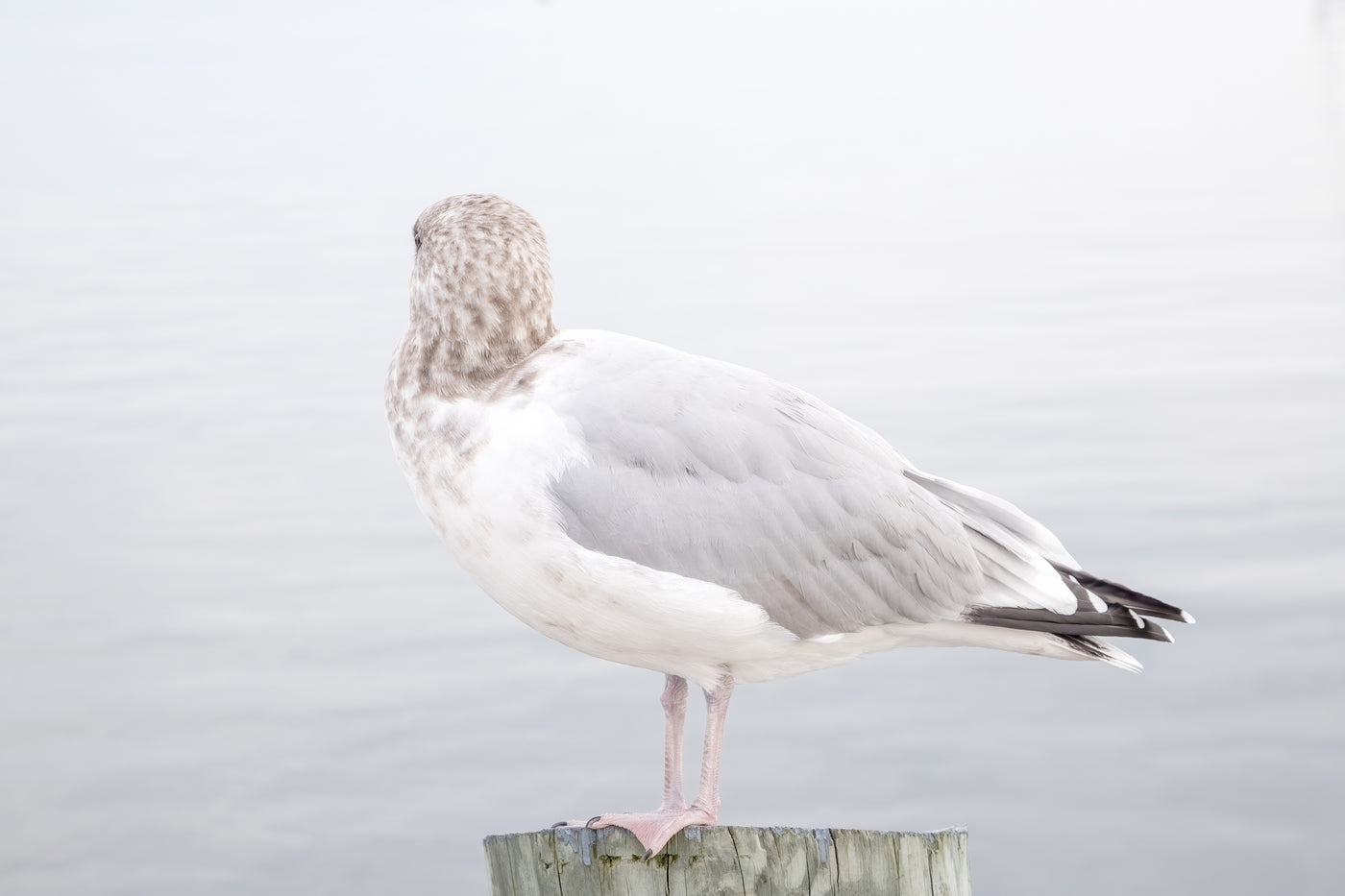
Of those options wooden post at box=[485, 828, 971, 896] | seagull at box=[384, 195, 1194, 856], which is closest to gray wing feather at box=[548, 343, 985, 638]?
seagull at box=[384, 195, 1194, 856]

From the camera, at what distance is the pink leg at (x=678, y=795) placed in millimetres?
3963

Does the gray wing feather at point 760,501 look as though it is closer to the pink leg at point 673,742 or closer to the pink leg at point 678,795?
the pink leg at point 678,795

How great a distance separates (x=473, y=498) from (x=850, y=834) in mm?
1396

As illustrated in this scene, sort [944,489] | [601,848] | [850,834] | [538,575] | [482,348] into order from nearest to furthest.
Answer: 1. [850,834]
2. [601,848]
3. [538,575]
4. [482,348]
5. [944,489]

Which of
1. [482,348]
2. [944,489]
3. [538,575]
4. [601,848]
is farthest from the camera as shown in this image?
[944,489]

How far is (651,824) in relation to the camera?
13.1ft

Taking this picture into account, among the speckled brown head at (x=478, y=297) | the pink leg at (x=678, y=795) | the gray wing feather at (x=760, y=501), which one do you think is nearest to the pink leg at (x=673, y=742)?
the pink leg at (x=678, y=795)

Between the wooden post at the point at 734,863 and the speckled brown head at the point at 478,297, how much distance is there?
1370 millimetres

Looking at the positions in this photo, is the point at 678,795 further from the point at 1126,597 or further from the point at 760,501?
the point at 1126,597

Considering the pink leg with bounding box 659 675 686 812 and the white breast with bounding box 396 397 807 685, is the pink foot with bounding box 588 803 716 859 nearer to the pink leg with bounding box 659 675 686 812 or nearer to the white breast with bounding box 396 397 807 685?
the pink leg with bounding box 659 675 686 812

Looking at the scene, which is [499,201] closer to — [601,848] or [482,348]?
[482,348]

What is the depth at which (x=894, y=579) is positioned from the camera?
4.55 metres

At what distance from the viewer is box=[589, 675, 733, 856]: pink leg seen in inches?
156

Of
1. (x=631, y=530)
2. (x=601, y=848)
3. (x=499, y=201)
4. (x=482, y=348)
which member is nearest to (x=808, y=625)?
(x=631, y=530)
